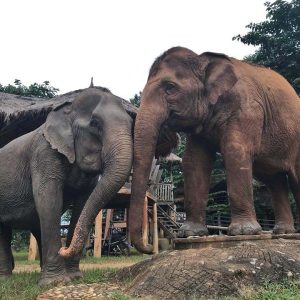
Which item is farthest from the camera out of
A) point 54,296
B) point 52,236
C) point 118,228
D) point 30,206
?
point 118,228

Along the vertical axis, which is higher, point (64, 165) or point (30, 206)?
point (64, 165)

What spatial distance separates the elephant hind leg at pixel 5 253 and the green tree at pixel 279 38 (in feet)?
47.2

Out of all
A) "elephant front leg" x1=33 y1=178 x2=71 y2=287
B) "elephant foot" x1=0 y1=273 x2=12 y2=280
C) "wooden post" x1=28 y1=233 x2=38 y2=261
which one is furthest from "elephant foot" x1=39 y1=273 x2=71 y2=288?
"wooden post" x1=28 y1=233 x2=38 y2=261

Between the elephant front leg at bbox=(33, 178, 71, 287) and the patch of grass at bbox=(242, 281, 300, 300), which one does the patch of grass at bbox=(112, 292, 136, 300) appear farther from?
the elephant front leg at bbox=(33, 178, 71, 287)

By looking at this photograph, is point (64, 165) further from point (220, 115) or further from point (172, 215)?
point (172, 215)

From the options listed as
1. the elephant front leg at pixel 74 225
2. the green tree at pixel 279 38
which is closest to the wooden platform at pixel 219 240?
the elephant front leg at pixel 74 225

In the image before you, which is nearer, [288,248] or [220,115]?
[288,248]

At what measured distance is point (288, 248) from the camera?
16.8ft

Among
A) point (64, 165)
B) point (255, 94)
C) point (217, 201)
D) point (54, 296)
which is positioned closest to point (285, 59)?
point (217, 201)

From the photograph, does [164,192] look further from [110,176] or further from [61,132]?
[110,176]

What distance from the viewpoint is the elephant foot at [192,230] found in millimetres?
6113

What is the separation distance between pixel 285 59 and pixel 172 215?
9.39 meters

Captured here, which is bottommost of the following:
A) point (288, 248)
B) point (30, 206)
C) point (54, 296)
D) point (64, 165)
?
point (54, 296)

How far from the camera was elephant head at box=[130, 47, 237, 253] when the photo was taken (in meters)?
5.41
